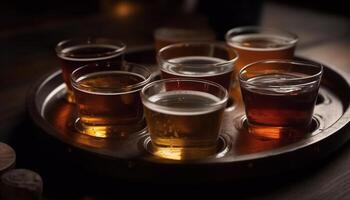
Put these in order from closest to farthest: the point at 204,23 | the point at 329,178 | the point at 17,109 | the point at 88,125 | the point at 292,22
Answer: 1. the point at 329,178
2. the point at 88,125
3. the point at 17,109
4. the point at 204,23
5. the point at 292,22

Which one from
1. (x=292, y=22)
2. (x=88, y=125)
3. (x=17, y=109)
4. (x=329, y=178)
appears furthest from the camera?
(x=292, y=22)

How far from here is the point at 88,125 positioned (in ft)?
3.10

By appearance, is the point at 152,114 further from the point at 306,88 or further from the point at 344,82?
the point at 344,82

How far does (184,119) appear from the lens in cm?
81

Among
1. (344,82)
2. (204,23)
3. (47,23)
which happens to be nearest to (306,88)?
(344,82)

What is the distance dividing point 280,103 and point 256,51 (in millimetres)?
243

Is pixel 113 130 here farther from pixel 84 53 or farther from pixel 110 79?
pixel 84 53

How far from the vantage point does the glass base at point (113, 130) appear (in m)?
0.92

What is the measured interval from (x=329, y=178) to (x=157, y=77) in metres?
0.47

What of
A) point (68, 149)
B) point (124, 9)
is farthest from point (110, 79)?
point (124, 9)

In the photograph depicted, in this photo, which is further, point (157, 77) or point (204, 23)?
point (204, 23)

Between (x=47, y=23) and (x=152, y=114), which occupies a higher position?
(x=152, y=114)

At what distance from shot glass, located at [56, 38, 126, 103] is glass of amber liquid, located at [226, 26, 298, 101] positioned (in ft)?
0.73

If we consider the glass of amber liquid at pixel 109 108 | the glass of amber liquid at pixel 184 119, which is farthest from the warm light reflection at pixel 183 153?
the glass of amber liquid at pixel 109 108
